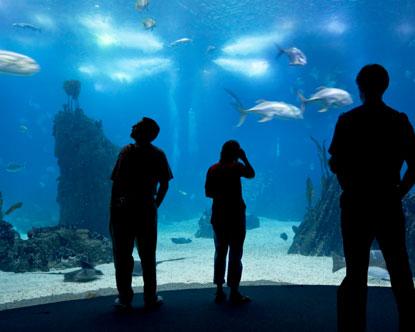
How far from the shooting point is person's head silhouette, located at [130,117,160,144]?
3496 millimetres

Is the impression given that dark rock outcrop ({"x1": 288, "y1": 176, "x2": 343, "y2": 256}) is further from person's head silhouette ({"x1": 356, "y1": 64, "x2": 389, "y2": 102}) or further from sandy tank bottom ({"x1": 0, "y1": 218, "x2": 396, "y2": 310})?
person's head silhouette ({"x1": 356, "y1": 64, "x2": 389, "y2": 102})

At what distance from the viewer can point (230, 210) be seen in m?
3.70

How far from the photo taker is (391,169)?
7.55 feet

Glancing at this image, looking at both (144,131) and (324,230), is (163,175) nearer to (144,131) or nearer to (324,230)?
(144,131)

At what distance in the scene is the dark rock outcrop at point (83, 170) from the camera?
13.5 meters

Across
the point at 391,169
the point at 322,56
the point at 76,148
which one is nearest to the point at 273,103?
the point at 391,169

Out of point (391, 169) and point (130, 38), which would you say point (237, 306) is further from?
point (130, 38)

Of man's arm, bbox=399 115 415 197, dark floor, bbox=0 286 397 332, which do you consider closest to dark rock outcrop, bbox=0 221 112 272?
dark floor, bbox=0 286 397 332

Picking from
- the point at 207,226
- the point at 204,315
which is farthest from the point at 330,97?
the point at 207,226

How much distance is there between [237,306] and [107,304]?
1465mm

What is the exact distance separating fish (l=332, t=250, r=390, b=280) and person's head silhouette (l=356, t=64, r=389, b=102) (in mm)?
4762

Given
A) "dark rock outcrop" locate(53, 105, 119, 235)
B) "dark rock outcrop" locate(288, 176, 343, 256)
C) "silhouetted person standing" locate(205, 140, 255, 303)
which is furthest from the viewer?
"dark rock outcrop" locate(53, 105, 119, 235)

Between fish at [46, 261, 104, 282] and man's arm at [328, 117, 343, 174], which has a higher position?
man's arm at [328, 117, 343, 174]

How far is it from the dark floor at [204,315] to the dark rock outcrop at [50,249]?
5.02 metres
